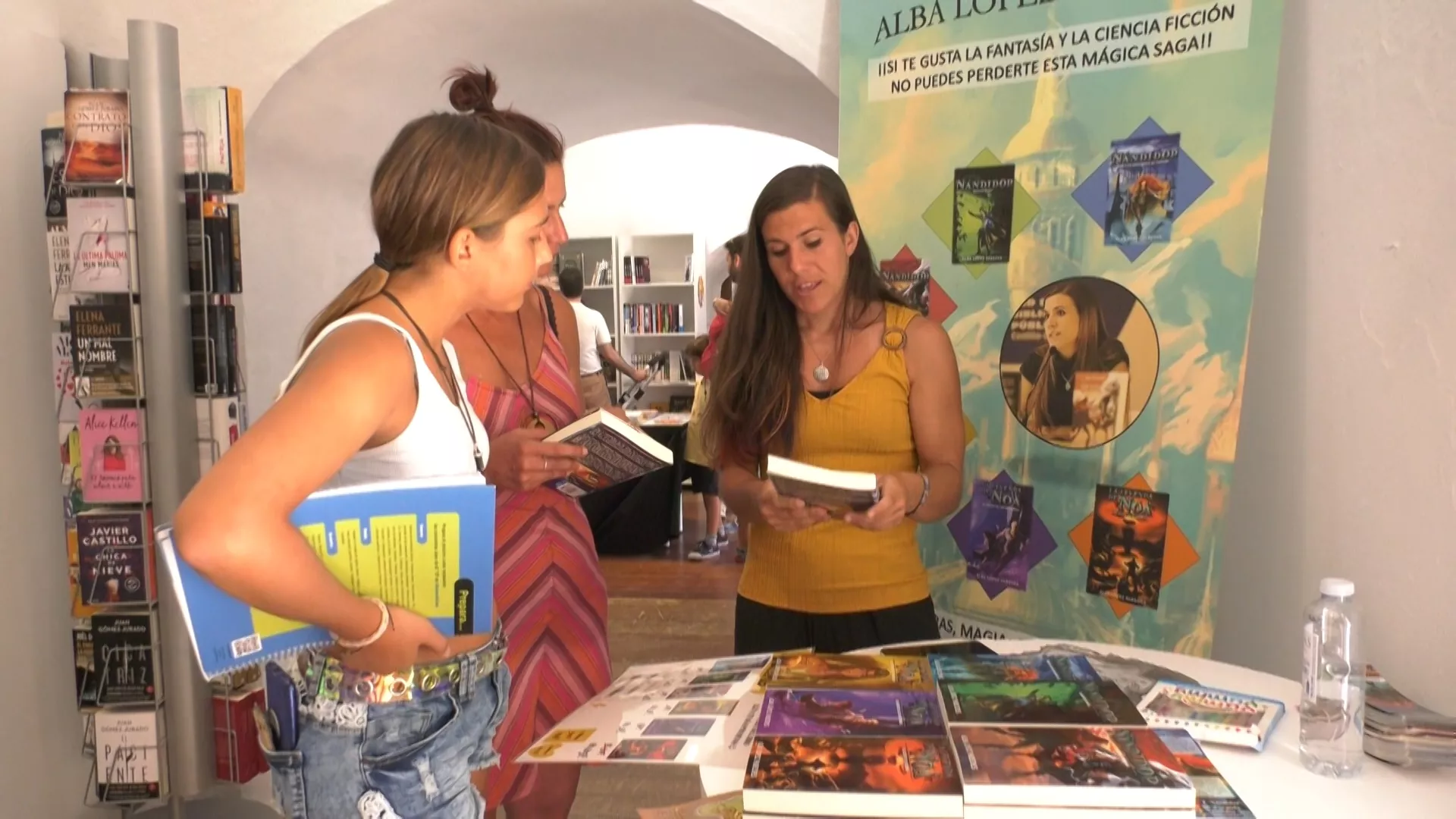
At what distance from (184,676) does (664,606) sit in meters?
2.49

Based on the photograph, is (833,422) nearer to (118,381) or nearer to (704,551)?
(118,381)

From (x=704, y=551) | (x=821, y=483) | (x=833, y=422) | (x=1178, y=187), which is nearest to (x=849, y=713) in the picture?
(x=821, y=483)

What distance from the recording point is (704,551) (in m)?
5.59

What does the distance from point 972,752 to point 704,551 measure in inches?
181

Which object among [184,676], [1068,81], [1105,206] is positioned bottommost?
[184,676]

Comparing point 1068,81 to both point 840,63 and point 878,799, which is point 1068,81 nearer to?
point 840,63

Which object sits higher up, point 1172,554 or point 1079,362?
point 1079,362

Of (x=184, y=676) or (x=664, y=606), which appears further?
(x=664, y=606)

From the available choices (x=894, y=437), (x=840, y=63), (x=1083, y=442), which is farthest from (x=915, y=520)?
(x=840, y=63)

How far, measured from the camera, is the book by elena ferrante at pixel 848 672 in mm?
1277

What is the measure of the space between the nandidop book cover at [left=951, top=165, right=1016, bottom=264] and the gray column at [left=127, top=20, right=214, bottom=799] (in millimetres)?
1959

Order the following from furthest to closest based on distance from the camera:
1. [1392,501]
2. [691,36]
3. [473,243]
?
[691,36], [1392,501], [473,243]

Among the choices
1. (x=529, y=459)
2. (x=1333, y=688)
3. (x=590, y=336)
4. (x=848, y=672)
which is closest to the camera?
(x=1333, y=688)

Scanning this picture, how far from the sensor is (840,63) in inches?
98.9
